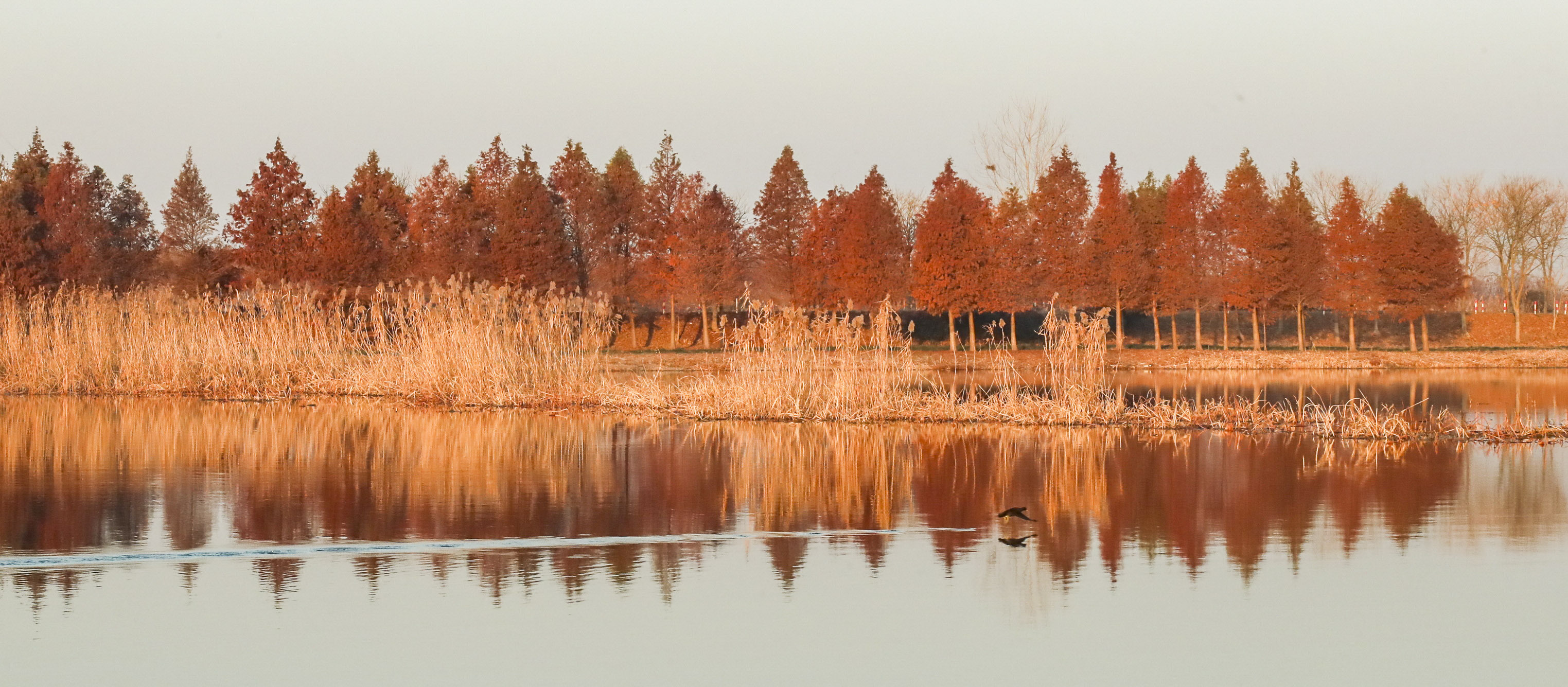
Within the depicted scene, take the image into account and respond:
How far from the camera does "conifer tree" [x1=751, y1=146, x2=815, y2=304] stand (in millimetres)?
49156

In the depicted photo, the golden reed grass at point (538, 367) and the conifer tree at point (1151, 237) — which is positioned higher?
the conifer tree at point (1151, 237)

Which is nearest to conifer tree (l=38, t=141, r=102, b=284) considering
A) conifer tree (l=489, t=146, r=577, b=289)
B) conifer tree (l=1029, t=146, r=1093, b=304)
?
conifer tree (l=489, t=146, r=577, b=289)

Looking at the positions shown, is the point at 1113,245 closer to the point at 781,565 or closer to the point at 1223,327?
the point at 1223,327

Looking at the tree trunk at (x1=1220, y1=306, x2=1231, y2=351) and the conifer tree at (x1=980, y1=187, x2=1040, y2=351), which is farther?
the tree trunk at (x1=1220, y1=306, x2=1231, y2=351)

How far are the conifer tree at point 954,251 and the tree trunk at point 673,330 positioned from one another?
8298 millimetres

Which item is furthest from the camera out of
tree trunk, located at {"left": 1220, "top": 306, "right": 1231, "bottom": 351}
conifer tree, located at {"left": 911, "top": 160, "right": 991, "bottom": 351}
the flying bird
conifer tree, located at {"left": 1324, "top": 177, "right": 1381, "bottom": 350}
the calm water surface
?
tree trunk, located at {"left": 1220, "top": 306, "right": 1231, "bottom": 351}

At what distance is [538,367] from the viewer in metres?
23.0

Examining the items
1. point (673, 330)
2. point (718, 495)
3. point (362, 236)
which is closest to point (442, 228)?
point (362, 236)

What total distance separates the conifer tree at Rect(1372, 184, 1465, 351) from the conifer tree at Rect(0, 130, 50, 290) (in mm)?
42662

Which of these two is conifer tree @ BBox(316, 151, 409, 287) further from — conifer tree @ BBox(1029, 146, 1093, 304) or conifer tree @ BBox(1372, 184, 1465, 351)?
conifer tree @ BBox(1372, 184, 1465, 351)

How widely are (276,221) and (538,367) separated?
26959 mm

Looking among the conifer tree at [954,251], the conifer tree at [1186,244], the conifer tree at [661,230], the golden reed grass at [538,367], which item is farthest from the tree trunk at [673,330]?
the golden reed grass at [538,367]

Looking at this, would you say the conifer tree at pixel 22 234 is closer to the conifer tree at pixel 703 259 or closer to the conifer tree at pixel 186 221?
the conifer tree at pixel 186 221

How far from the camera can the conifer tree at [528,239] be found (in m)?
46.3
